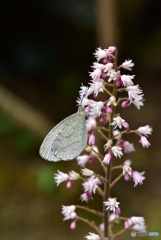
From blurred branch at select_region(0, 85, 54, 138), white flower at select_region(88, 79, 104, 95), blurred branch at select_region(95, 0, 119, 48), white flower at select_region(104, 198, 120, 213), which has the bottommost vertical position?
white flower at select_region(104, 198, 120, 213)

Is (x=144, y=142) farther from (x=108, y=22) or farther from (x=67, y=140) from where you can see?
(x=108, y=22)

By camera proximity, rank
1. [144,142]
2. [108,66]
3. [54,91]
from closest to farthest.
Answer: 1. [108,66]
2. [144,142]
3. [54,91]

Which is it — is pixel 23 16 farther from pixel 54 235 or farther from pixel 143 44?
pixel 54 235

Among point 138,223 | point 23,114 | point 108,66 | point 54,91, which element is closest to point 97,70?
point 108,66

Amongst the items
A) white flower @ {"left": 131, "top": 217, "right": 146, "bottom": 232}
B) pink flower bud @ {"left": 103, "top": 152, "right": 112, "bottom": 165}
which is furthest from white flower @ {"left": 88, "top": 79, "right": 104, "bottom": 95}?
white flower @ {"left": 131, "top": 217, "right": 146, "bottom": 232}

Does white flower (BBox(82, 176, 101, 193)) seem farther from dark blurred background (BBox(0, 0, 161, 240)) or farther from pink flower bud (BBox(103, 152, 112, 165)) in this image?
dark blurred background (BBox(0, 0, 161, 240))
